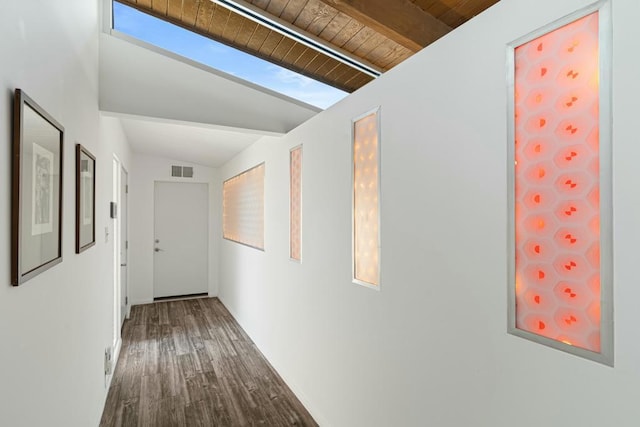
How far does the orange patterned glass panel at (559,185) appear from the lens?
0.98 metres

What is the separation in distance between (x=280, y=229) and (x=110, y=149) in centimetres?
164

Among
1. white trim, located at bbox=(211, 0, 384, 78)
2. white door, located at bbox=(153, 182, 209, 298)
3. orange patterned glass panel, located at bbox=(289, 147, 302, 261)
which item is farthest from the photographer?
white door, located at bbox=(153, 182, 209, 298)

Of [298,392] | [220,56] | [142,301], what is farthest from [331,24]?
[142,301]

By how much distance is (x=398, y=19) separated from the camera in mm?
2301

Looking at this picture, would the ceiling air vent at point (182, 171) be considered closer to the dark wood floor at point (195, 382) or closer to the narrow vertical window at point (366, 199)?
the dark wood floor at point (195, 382)

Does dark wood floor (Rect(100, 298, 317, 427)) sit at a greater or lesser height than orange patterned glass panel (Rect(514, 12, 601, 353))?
lesser

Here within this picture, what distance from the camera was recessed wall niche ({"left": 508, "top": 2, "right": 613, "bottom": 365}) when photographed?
0.95m

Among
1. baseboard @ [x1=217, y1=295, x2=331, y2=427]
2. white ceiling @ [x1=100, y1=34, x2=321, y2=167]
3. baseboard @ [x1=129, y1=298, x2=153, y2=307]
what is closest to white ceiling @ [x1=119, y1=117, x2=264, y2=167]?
white ceiling @ [x1=100, y1=34, x2=321, y2=167]

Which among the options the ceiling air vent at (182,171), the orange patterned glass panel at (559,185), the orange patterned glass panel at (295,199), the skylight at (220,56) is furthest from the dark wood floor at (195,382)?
the skylight at (220,56)

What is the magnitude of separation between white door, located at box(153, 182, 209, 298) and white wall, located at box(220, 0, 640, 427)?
166 inches

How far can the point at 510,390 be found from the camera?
1.18 meters

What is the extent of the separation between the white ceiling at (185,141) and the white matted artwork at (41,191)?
2072 mm

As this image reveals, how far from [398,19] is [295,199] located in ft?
4.97

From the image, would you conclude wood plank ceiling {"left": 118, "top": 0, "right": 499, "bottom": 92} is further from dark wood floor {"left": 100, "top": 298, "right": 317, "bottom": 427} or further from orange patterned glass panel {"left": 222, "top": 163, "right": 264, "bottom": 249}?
dark wood floor {"left": 100, "top": 298, "right": 317, "bottom": 427}
